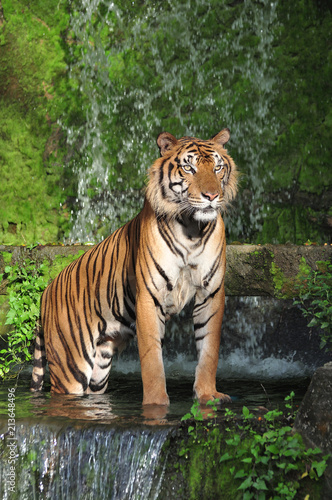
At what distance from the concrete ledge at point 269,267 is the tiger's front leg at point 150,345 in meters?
1.23

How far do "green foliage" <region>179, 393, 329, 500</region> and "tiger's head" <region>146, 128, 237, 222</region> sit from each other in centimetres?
121

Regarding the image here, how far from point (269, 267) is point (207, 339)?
1243 mm

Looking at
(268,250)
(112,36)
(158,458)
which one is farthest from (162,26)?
(158,458)

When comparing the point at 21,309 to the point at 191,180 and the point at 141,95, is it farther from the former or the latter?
the point at 141,95

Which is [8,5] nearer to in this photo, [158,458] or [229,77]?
[229,77]

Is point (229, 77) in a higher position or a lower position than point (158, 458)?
higher

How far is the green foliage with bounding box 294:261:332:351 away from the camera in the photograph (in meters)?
4.43

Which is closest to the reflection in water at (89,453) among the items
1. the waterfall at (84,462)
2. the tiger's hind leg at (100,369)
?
the waterfall at (84,462)

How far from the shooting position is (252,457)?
2.81 metres

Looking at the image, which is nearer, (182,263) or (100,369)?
(182,263)

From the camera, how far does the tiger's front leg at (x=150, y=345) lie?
3.79m

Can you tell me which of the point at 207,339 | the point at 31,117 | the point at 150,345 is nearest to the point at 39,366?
the point at 150,345

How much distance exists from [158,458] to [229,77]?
5.97 m

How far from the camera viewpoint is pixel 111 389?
4715 millimetres
